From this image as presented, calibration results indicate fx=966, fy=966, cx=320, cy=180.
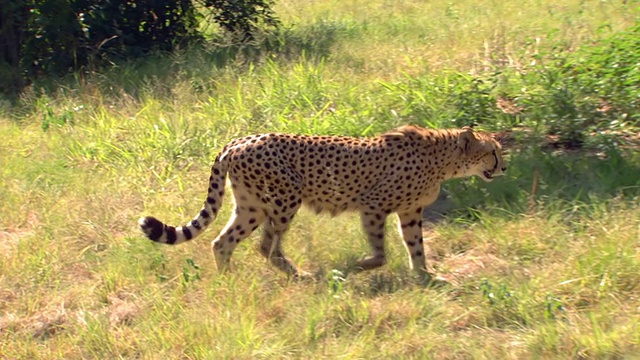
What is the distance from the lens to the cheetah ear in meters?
5.95

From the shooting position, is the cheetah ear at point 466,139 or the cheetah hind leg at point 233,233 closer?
Result: the cheetah hind leg at point 233,233

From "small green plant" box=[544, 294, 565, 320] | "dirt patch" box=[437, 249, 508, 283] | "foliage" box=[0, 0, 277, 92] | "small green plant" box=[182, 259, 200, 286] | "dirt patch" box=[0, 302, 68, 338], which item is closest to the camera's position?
"small green plant" box=[544, 294, 565, 320]

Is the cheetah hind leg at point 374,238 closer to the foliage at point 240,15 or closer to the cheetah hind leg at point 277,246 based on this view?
the cheetah hind leg at point 277,246

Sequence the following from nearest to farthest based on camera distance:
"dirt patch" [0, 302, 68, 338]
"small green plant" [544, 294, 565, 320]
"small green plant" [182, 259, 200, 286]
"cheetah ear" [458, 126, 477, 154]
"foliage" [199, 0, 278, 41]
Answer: "small green plant" [544, 294, 565, 320]
"dirt patch" [0, 302, 68, 338]
"small green plant" [182, 259, 200, 286]
"cheetah ear" [458, 126, 477, 154]
"foliage" [199, 0, 278, 41]

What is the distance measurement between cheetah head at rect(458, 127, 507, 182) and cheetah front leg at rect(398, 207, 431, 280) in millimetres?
510

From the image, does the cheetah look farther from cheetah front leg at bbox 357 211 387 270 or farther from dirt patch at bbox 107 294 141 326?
dirt patch at bbox 107 294 141 326

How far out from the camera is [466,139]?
5.96 meters

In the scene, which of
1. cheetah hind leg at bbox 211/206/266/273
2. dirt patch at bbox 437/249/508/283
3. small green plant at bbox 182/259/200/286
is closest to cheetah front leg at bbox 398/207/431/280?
dirt patch at bbox 437/249/508/283

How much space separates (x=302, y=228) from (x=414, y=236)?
0.75m

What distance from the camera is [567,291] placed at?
497 cm

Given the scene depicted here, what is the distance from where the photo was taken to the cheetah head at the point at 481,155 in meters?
5.97

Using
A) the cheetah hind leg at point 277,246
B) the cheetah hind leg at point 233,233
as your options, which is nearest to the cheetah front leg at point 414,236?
the cheetah hind leg at point 277,246

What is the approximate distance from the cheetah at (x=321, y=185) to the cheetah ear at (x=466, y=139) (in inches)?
4.5

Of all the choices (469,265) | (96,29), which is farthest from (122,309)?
(96,29)
